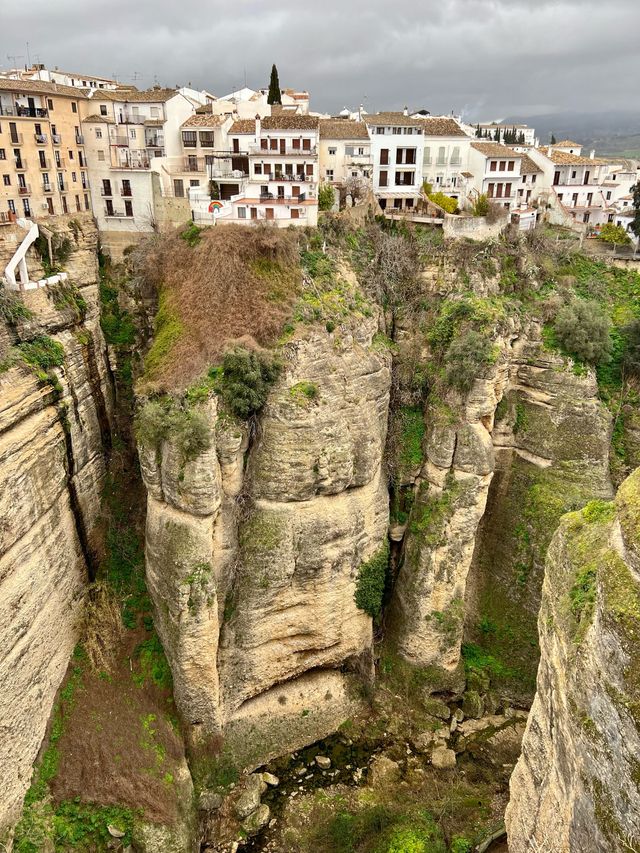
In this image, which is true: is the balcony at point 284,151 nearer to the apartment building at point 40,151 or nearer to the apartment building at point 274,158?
the apartment building at point 274,158

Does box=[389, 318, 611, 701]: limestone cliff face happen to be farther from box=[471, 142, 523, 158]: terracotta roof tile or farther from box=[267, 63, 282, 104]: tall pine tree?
box=[267, 63, 282, 104]: tall pine tree

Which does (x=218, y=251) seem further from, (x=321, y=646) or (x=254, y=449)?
(x=321, y=646)

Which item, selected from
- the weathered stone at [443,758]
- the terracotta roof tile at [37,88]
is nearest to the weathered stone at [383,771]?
the weathered stone at [443,758]

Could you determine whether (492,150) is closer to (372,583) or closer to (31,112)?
(31,112)

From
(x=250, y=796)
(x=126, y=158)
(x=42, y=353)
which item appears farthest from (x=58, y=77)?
(x=250, y=796)

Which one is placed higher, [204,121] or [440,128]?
[440,128]
